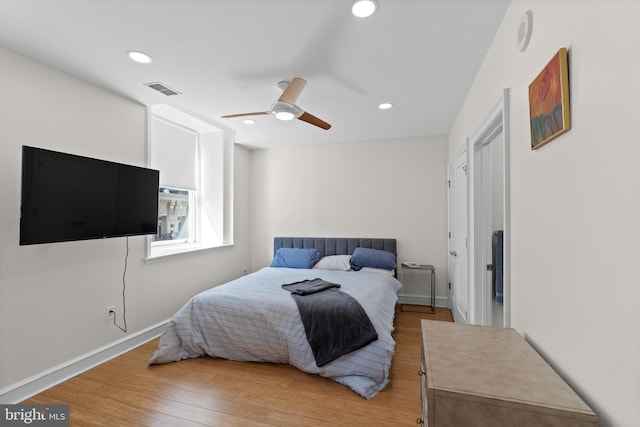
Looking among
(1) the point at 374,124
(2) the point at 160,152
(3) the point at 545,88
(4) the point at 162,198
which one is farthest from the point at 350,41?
(4) the point at 162,198

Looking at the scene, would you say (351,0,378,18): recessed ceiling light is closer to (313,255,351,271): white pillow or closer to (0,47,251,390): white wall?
(0,47,251,390): white wall

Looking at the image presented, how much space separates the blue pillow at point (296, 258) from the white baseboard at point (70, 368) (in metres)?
1.86

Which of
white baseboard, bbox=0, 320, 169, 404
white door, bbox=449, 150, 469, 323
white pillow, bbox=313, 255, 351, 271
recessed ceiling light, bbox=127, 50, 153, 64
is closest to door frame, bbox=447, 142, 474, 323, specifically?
white door, bbox=449, 150, 469, 323

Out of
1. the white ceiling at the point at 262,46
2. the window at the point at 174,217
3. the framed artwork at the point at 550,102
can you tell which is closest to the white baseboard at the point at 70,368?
the window at the point at 174,217

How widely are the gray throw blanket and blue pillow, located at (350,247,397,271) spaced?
4.96 feet

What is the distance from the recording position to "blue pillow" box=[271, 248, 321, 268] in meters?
4.36

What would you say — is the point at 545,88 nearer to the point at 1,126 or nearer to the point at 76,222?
the point at 76,222

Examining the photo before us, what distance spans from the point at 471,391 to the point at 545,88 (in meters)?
1.21

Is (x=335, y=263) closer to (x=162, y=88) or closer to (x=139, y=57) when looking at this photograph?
(x=162, y=88)

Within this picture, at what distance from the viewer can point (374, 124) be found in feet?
12.5

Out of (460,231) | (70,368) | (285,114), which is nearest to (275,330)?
(70,368)

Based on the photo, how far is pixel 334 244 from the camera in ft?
15.3

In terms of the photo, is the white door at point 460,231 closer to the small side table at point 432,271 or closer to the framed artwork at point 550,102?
the small side table at point 432,271

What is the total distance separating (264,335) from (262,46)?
91.5 inches
